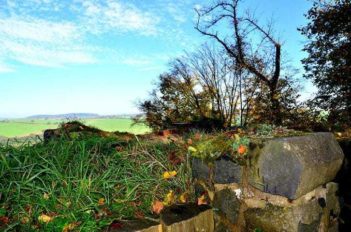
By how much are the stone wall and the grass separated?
0.40 m

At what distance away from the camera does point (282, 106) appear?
45.0ft

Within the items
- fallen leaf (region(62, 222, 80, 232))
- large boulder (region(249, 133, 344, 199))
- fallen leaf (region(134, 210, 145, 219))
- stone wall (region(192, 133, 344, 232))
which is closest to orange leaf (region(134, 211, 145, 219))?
fallen leaf (region(134, 210, 145, 219))

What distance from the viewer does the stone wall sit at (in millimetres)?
2484

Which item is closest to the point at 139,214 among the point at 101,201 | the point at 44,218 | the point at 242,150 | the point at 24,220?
the point at 101,201

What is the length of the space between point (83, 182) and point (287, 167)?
1443 millimetres

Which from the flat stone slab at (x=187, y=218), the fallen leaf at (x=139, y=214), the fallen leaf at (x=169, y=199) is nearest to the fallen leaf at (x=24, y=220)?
the fallen leaf at (x=139, y=214)

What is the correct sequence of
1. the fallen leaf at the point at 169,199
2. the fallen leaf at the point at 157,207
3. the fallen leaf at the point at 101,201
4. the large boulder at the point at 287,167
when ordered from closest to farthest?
the large boulder at the point at 287,167, the fallen leaf at the point at 101,201, the fallen leaf at the point at 157,207, the fallen leaf at the point at 169,199

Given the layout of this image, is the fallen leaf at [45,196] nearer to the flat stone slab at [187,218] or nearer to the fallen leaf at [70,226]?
the fallen leaf at [70,226]

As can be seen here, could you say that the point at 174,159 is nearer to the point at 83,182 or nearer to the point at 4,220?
the point at 83,182

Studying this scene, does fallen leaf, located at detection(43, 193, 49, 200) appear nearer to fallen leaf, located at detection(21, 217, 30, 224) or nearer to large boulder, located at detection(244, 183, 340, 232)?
fallen leaf, located at detection(21, 217, 30, 224)

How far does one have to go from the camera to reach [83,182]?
264 centimetres

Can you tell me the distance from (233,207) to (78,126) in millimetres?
2899

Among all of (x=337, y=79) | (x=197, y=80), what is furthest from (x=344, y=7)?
(x=197, y=80)

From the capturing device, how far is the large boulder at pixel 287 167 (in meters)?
2.45
